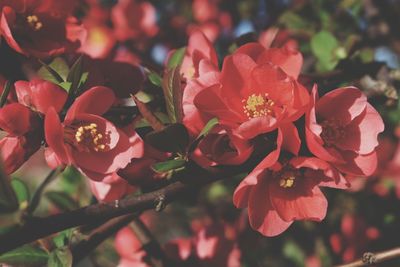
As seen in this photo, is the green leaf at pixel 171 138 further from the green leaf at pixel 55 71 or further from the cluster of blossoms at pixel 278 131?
the green leaf at pixel 55 71

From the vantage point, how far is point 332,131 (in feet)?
2.98

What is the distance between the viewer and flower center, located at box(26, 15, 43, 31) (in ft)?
3.33

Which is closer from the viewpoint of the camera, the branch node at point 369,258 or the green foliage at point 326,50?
the branch node at point 369,258

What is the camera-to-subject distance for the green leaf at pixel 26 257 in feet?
2.91

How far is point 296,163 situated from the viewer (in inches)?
31.9

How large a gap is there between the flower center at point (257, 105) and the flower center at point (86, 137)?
26 centimetres

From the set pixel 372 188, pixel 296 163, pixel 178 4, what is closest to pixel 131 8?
pixel 178 4

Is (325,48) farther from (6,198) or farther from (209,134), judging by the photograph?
(6,198)

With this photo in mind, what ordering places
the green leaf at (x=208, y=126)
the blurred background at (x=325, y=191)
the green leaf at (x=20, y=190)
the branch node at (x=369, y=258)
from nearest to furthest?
1. the green leaf at (x=208, y=126)
2. the branch node at (x=369, y=258)
3. the green leaf at (x=20, y=190)
4. the blurred background at (x=325, y=191)

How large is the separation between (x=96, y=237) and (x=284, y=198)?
1.24ft

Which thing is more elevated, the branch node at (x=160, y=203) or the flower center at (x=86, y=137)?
the flower center at (x=86, y=137)

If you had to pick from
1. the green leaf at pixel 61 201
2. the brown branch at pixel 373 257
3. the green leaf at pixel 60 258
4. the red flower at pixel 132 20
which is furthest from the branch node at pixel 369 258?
the red flower at pixel 132 20

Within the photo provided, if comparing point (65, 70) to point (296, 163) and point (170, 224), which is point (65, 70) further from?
point (170, 224)

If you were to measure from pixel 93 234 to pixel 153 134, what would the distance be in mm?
311
